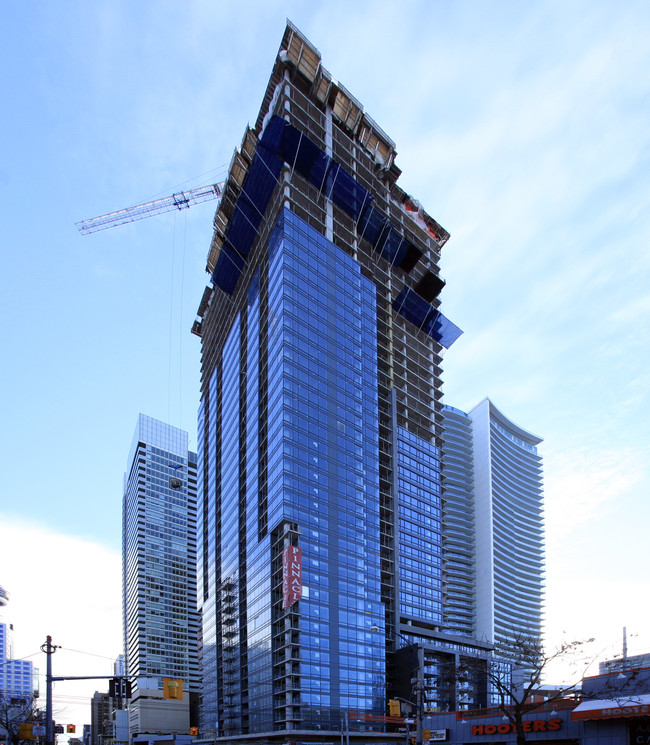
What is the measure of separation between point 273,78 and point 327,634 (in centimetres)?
10383

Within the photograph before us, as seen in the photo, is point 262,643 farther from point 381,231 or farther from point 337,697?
point 381,231

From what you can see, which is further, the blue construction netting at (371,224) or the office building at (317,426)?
the blue construction netting at (371,224)

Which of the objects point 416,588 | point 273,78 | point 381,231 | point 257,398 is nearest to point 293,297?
point 257,398

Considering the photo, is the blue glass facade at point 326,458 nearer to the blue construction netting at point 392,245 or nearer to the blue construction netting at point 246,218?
the blue construction netting at point 246,218

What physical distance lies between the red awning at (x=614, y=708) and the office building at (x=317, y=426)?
5579cm

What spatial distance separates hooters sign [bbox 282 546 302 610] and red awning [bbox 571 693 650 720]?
5394 centimetres

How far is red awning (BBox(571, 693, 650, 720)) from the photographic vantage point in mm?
43156

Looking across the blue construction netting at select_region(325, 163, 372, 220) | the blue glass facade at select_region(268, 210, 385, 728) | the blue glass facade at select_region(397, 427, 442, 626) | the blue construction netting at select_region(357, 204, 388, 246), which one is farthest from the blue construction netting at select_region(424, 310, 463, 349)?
the blue construction netting at select_region(325, 163, 372, 220)

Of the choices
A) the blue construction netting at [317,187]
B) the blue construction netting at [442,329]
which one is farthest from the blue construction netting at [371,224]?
the blue construction netting at [442,329]

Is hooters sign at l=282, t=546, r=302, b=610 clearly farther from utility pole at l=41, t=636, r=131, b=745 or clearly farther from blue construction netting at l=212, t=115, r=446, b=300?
blue construction netting at l=212, t=115, r=446, b=300

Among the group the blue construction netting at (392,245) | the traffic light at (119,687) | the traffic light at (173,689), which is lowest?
the traffic light at (173,689)

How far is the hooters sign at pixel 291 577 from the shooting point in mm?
96938

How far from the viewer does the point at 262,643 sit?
108 metres

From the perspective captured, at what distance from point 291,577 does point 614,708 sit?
5870cm
